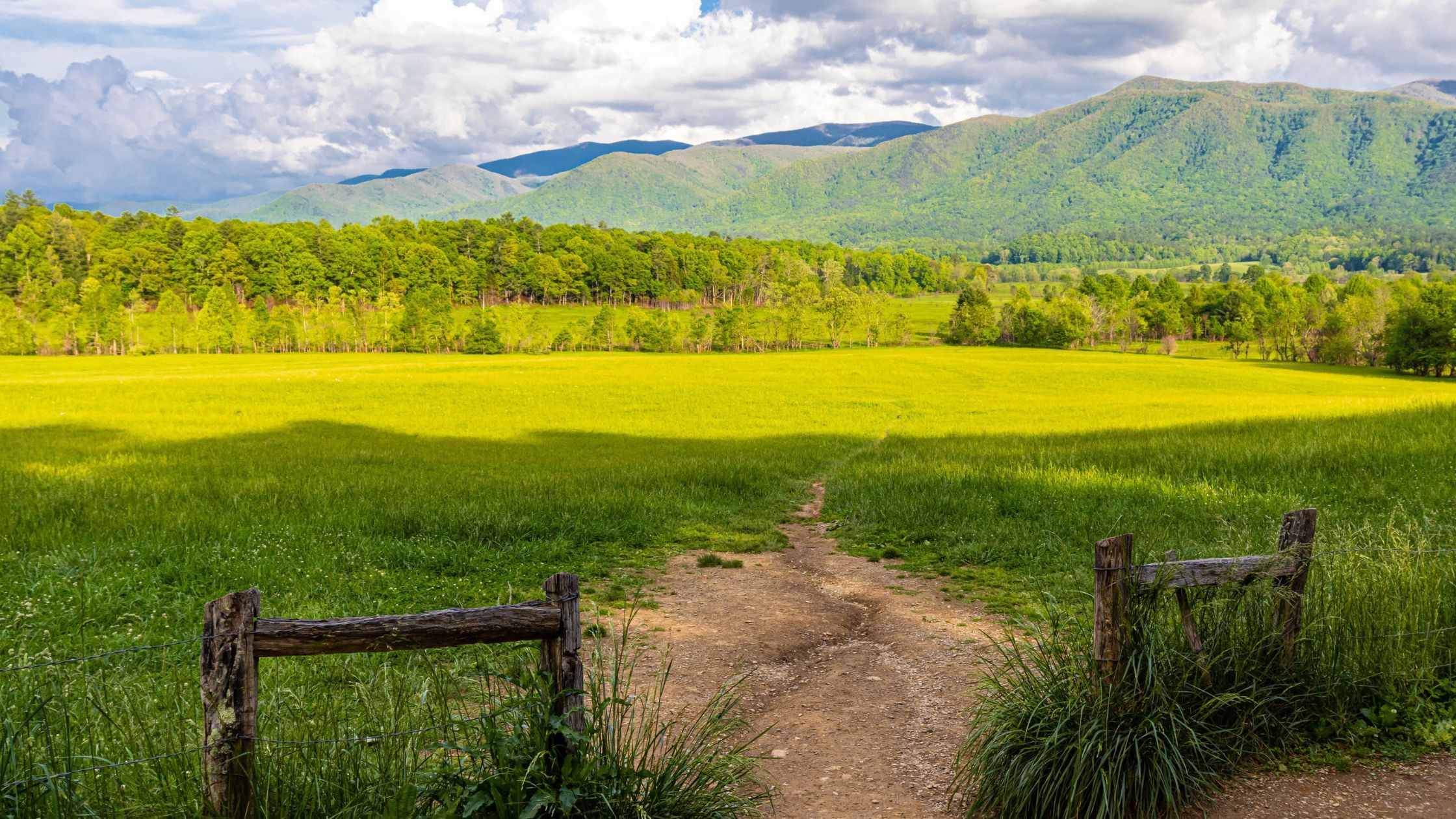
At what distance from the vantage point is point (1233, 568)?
22.4 ft

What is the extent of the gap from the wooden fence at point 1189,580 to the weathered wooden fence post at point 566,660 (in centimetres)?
369

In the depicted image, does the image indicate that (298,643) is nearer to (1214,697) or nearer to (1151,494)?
(1214,697)

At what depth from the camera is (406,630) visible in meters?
4.80

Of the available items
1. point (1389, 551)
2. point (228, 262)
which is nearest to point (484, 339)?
A: point (228, 262)

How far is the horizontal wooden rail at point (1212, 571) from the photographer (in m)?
6.46

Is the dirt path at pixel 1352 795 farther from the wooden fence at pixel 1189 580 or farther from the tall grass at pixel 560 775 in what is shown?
the tall grass at pixel 560 775

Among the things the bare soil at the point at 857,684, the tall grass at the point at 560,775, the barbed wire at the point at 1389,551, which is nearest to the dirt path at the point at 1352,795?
the bare soil at the point at 857,684

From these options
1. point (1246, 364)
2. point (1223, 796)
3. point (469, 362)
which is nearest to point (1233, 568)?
point (1223, 796)

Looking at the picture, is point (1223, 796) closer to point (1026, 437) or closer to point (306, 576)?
point (306, 576)

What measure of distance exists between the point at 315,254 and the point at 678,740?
656 feet

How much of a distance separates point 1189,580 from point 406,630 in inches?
227

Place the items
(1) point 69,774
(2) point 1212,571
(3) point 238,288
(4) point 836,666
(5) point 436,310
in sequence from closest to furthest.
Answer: (1) point 69,774, (2) point 1212,571, (4) point 836,666, (5) point 436,310, (3) point 238,288

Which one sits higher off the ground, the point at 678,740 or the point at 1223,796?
the point at 678,740

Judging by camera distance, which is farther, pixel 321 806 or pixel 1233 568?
pixel 1233 568
